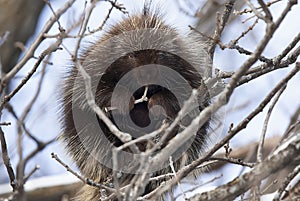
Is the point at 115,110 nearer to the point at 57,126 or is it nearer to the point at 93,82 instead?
the point at 93,82

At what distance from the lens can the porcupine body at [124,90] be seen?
246 centimetres

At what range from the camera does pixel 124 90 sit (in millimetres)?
2490

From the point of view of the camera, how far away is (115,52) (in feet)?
8.76

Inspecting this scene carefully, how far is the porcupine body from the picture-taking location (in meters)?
2.46

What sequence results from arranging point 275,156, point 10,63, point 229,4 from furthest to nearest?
point 10,63 → point 229,4 → point 275,156

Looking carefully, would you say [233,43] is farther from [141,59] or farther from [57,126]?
[57,126]

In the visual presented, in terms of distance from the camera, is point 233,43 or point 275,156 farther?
point 233,43

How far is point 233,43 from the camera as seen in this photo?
1929mm

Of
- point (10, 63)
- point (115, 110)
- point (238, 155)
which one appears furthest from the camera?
point (10, 63)

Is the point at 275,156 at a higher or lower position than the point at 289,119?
lower

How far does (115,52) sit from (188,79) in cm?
34

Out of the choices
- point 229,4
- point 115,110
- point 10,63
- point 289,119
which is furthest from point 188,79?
point 10,63

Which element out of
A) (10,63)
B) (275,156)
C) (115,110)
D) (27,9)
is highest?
(27,9)

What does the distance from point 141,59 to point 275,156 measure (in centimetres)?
132
